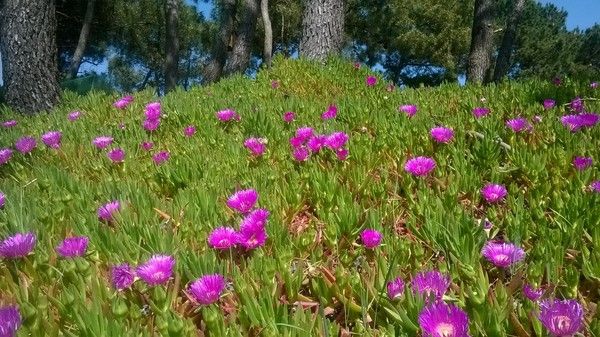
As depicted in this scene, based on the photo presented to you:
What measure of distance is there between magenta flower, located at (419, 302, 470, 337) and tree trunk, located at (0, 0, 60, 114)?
17.4 feet

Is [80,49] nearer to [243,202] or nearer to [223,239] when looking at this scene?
[243,202]

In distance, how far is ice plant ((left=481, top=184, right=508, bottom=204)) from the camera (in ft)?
5.45

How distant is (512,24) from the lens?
1146cm

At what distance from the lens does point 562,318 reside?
0.86 m

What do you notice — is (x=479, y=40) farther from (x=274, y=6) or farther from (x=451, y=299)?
(x=274, y=6)

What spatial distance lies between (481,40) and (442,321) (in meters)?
8.86

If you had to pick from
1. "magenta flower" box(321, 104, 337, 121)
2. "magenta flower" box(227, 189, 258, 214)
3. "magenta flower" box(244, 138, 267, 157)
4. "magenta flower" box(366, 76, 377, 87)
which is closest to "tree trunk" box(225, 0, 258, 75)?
"magenta flower" box(366, 76, 377, 87)

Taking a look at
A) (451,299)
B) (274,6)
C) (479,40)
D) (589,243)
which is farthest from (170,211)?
(274,6)

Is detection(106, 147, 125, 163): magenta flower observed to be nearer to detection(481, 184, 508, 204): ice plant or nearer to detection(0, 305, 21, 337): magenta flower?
detection(0, 305, 21, 337): magenta flower

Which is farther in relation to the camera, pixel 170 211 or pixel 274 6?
pixel 274 6

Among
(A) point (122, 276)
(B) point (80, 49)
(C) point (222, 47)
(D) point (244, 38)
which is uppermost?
(D) point (244, 38)

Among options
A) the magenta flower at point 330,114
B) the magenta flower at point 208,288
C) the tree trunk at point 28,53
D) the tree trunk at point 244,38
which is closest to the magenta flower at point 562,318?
the magenta flower at point 208,288

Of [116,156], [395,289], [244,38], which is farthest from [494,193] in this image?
[244,38]

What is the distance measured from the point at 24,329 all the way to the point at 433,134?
1.75m
